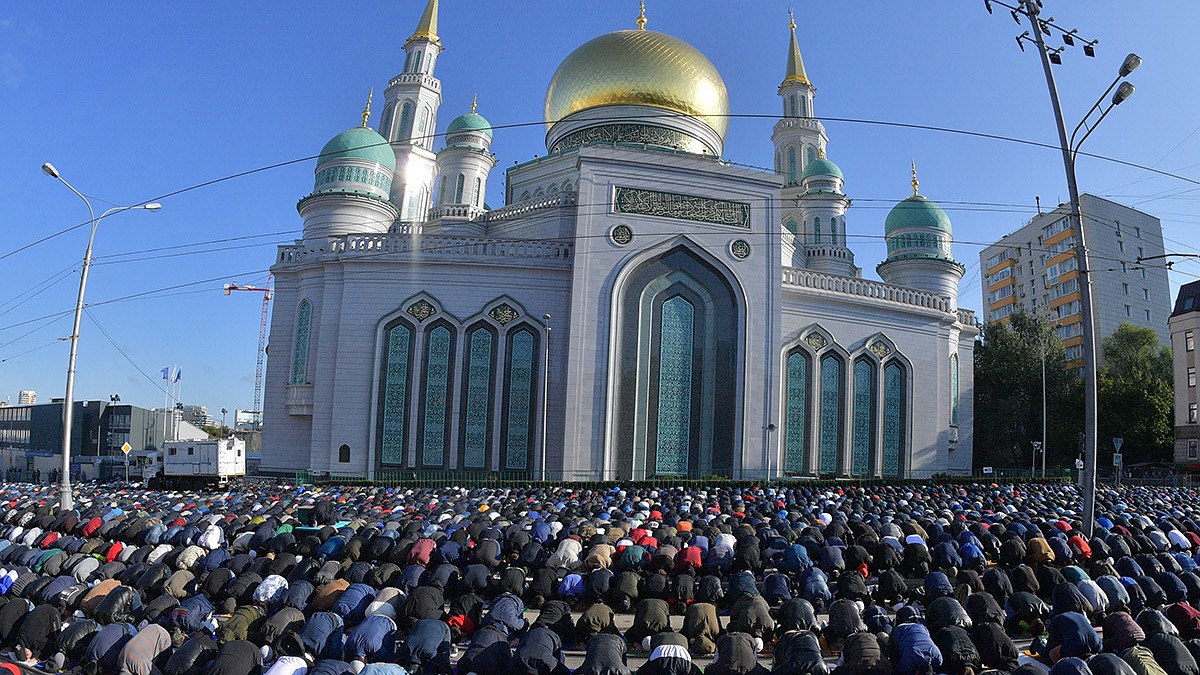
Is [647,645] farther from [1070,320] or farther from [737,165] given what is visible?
[1070,320]

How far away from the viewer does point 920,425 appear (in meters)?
28.5

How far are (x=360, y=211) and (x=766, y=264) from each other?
537 inches

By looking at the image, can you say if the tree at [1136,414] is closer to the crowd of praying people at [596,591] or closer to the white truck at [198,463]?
the crowd of praying people at [596,591]

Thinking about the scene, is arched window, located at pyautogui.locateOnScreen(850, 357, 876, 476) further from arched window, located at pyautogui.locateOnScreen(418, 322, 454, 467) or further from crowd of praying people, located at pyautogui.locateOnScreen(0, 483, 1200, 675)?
arched window, located at pyautogui.locateOnScreen(418, 322, 454, 467)

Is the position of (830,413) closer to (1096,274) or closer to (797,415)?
(797,415)

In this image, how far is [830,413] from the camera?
2709 cm

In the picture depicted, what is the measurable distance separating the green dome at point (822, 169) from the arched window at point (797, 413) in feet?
33.5

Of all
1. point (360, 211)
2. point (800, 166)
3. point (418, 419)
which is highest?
point (800, 166)

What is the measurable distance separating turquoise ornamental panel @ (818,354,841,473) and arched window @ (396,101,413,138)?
1870 cm

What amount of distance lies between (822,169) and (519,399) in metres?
17.3

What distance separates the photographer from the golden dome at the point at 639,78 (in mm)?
29359

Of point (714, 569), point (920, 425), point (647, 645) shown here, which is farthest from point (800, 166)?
point (647, 645)

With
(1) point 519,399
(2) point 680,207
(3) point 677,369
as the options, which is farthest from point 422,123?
(3) point 677,369

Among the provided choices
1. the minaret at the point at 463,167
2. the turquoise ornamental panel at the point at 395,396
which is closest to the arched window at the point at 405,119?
the minaret at the point at 463,167
